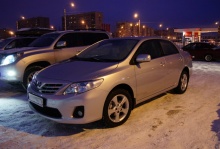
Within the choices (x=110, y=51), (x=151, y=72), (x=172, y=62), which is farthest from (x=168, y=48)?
(x=110, y=51)

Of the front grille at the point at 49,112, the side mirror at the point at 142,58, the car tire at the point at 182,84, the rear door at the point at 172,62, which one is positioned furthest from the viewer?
the car tire at the point at 182,84

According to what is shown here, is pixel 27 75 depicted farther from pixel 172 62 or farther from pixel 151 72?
pixel 172 62

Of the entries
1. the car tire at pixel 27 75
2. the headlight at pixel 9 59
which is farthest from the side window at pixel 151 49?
the headlight at pixel 9 59

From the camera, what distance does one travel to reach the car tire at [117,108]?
4.45m

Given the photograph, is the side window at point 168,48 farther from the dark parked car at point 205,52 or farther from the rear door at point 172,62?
the dark parked car at point 205,52

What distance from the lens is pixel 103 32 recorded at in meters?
9.54

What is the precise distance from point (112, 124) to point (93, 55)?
5.97 ft

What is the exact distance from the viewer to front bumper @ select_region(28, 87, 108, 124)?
409cm

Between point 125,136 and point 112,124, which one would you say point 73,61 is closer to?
point 112,124

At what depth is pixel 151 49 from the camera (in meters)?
5.80

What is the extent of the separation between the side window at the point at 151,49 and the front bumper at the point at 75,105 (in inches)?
64.9

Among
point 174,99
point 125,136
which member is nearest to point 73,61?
point 125,136

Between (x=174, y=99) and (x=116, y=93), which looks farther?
(x=174, y=99)

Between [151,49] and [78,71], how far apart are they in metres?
2.02
